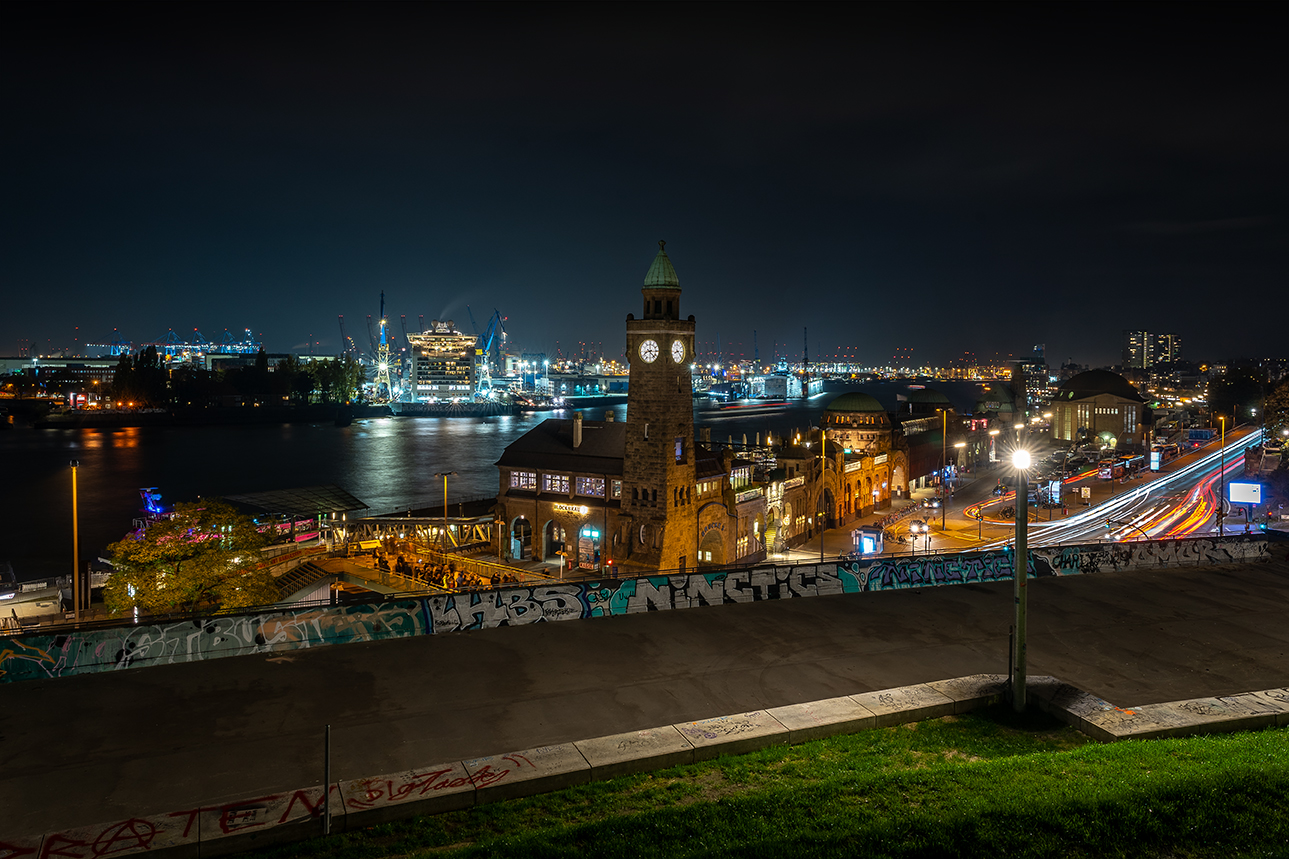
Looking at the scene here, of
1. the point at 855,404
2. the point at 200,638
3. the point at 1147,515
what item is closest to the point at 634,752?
the point at 200,638

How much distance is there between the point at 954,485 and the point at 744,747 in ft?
228

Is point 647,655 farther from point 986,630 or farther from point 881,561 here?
point 881,561

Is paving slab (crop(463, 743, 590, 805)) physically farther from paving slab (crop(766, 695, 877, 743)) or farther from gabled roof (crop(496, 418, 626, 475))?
gabled roof (crop(496, 418, 626, 475))

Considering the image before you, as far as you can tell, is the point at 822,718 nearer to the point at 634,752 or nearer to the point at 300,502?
the point at 634,752

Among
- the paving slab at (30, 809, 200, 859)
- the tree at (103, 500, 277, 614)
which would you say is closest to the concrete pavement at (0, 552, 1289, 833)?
the paving slab at (30, 809, 200, 859)

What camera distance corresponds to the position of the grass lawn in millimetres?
8359

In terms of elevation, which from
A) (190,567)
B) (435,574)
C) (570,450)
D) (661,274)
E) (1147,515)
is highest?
(661,274)

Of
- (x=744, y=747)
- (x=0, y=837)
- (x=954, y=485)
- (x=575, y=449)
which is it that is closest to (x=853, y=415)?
(x=954, y=485)

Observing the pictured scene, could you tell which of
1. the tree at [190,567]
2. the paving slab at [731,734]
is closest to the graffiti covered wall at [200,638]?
the paving slab at [731,734]

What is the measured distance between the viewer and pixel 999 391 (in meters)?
122

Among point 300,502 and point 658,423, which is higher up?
point 658,423

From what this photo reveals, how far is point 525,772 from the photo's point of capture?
34.5 ft

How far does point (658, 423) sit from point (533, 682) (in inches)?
879

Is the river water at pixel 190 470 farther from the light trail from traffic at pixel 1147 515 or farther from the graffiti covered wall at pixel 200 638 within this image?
the light trail from traffic at pixel 1147 515
